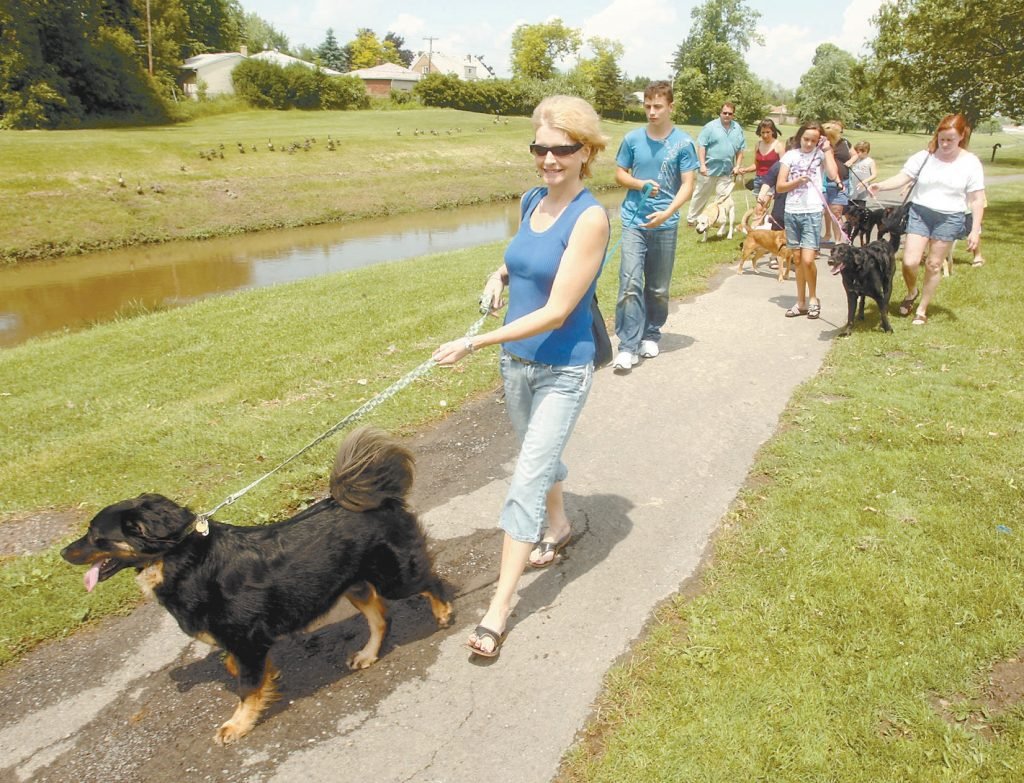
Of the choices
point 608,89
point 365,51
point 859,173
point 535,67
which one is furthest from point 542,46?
point 859,173

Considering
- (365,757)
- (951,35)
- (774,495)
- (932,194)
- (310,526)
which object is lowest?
(365,757)

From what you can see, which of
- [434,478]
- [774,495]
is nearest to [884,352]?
[774,495]

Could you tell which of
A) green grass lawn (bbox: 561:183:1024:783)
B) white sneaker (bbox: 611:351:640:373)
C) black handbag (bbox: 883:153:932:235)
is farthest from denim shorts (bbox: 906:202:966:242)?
white sneaker (bbox: 611:351:640:373)

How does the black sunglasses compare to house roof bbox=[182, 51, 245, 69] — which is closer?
the black sunglasses

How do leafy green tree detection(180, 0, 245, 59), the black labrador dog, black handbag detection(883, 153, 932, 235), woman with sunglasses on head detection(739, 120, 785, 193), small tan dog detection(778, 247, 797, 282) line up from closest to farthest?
black handbag detection(883, 153, 932, 235) < small tan dog detection(778, 247, 797, 282) < the black labrador dog < woman with sunglasses on head detection(739, 120, 785, 193) < leafy green tree detection(180, 0, 245, 59)

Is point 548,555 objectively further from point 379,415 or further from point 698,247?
point 698,247

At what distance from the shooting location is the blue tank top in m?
3.17

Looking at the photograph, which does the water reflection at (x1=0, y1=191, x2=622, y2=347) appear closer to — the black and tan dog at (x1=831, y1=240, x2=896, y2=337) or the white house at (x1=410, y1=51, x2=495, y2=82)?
the black and tan dog at (x1=831, y1=240, x2=896, y2=337)

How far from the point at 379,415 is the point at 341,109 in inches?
2486

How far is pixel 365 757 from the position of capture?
2.88 metres

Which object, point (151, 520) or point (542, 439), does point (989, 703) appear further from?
point (151, 520)

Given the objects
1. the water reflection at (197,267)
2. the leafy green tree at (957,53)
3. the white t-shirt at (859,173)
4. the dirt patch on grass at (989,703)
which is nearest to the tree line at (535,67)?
the leafy green tree at (957,53)

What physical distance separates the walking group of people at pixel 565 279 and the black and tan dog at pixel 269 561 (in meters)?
0.51

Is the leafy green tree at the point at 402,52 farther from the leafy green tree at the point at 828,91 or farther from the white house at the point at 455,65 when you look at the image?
the leafy green tree at the point at 828,91
